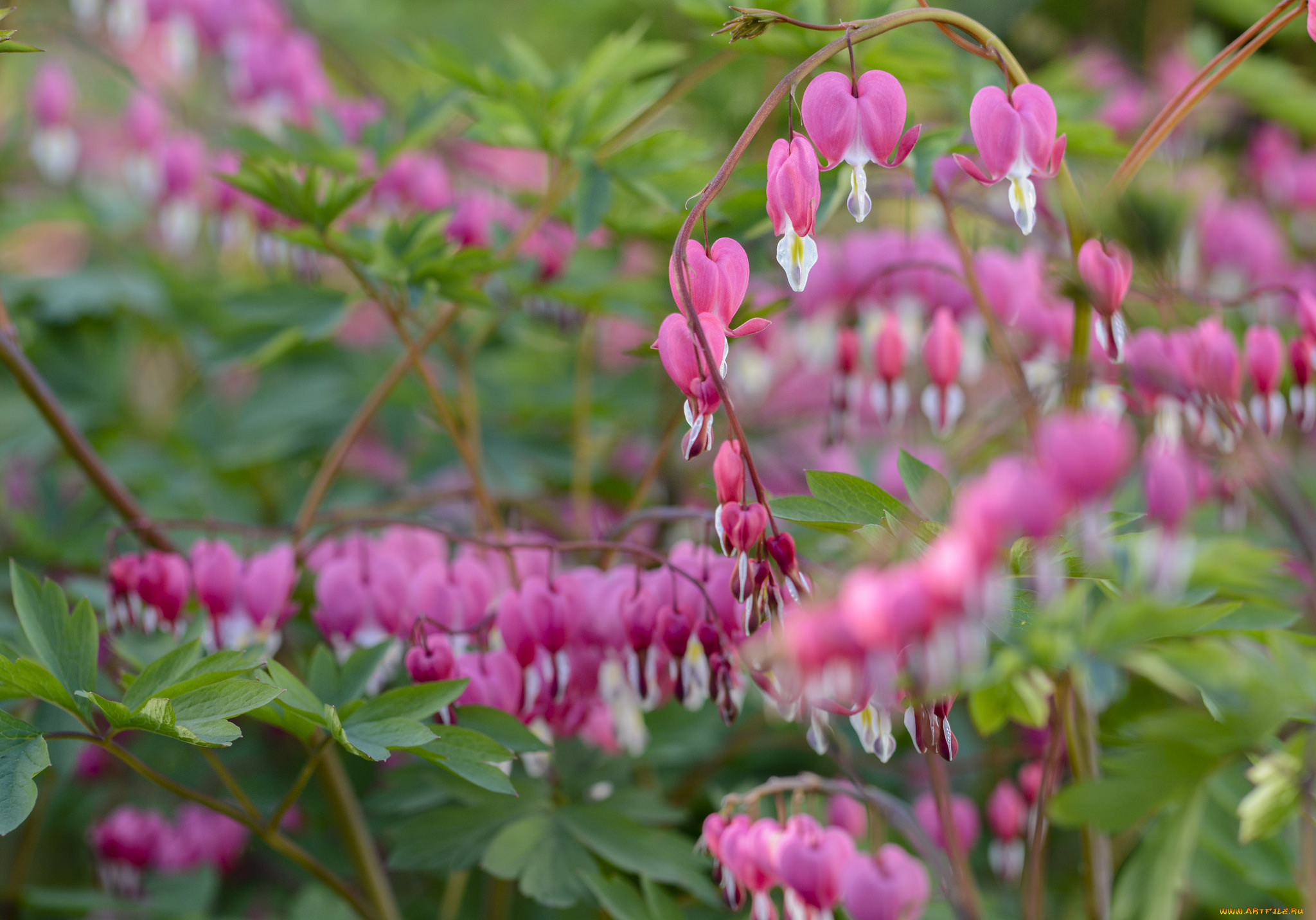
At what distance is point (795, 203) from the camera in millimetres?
763

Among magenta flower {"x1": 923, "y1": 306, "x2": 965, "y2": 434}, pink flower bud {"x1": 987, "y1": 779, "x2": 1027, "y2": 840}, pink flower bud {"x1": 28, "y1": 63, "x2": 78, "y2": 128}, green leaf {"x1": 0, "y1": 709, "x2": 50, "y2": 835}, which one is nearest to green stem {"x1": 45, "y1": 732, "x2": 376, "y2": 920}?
green leaf {"x1": 0, "y1": 709, "x2": 50, "y2": 835}

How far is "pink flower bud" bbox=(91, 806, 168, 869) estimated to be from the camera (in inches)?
58.1

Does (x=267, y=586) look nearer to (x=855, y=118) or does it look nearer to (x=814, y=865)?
(x=814, y=865)

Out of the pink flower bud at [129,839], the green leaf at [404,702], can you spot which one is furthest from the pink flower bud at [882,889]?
the pink flower bud at [129,839]

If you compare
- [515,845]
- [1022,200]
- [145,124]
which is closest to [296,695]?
[515,845]

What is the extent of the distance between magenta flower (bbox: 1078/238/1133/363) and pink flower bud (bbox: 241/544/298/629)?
2.95 feet

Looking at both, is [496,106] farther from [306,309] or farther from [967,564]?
[967,564]

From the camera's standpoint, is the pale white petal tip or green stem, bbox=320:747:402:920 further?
green stem, bbox=320:747:402:920

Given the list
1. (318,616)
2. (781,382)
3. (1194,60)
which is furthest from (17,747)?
(1194,60)

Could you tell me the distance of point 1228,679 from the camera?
593 mm

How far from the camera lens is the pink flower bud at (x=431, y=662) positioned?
0.98 metres

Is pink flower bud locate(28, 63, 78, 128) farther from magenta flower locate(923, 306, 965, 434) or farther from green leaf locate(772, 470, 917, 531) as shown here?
green leaf locate(772, 470, 917, 531)

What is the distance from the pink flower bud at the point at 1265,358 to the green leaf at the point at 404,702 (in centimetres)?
89

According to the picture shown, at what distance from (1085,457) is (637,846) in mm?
740
